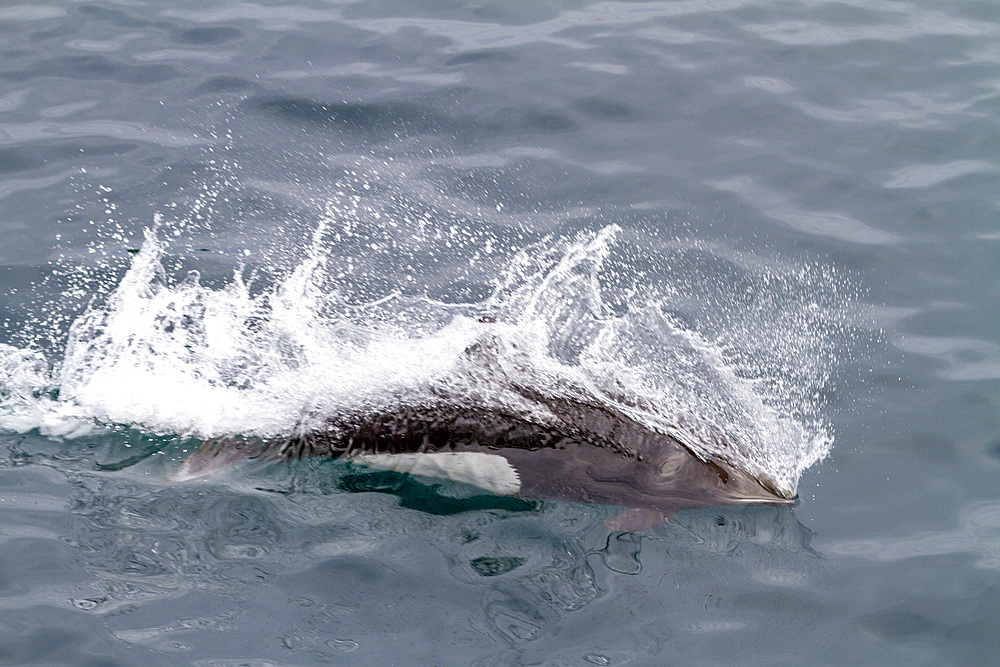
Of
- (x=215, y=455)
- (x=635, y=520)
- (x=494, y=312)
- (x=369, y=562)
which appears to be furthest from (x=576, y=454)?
(x=215, y=455)

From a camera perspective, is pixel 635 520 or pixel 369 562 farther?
pixel 635 520

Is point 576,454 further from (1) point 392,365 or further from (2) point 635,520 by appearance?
(1) point 392,365

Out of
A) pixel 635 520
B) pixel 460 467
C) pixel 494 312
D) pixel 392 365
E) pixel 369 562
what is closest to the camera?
pixel 369 562

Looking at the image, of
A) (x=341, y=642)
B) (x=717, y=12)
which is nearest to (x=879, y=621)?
(x=341, y=642)

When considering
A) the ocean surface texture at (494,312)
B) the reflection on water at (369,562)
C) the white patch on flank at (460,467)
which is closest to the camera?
the reflection on water at (369,562)

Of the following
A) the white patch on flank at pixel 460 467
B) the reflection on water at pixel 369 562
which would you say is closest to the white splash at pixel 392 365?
the white patch on flank at pixel 460 467

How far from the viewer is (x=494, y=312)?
6.16 meters

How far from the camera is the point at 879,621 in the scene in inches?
182

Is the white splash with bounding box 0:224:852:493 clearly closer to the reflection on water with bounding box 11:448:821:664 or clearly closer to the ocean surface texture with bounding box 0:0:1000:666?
the ocean surface texture with bounding box 0:0:1000:666

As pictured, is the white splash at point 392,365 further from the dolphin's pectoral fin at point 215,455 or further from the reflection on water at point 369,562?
the reflection on water at point 369,562

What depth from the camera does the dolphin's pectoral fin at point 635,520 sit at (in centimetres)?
497

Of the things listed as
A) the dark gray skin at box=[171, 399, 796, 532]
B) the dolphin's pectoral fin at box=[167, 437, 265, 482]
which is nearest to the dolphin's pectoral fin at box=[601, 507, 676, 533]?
the dark gray skin at box=[171, 399, 796, 532]

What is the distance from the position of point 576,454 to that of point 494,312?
55.5 inches

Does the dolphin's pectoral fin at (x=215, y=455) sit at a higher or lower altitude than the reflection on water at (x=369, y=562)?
higher
